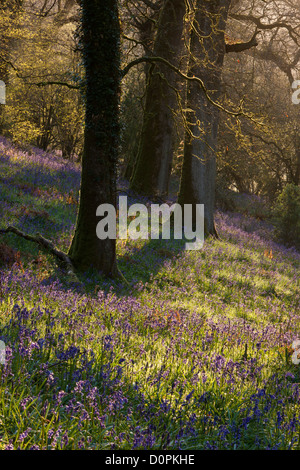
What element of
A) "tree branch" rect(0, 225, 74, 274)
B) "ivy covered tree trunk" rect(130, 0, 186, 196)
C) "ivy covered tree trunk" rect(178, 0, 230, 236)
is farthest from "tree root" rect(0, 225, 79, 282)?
"ivy covered tree trunk" rect(130, 0, 186, 196)

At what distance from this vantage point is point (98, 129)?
732cm

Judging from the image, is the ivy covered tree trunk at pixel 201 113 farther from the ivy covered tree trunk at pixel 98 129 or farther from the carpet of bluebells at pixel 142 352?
the ivy covered tree trunk at pixel 98 129

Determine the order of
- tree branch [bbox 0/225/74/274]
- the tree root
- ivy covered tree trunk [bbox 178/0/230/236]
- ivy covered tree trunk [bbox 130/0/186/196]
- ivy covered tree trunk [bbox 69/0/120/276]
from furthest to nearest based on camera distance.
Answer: ivy covered tree trunk [bbox 130/0/186/196] < ivy covered tree trunk [bbox 178/0/230/236] < tree branch [bbox 0/225/74/274] < the tree root < ivy covered tree trunk [bbox 69/0/120/276]

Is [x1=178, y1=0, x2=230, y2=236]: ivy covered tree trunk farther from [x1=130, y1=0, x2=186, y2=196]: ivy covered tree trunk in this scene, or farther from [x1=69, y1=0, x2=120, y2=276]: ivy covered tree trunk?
[x1=69, y1=0, x2=120, y2=276]: ivy covered tree trunk

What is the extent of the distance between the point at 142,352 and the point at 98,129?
4201mm

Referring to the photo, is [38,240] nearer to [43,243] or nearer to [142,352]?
[43,243]

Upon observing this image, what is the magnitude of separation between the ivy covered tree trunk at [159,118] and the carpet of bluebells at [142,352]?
5.15m

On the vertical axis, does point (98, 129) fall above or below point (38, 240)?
above

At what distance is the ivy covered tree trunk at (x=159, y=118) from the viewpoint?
14.7m

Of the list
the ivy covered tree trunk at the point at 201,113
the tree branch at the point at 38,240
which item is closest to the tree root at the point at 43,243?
the tree branch at the point at 38,240

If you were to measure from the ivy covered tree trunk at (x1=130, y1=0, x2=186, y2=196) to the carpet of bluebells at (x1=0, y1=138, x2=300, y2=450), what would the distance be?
5.15m

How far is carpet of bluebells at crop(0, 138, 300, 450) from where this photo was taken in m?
3.16

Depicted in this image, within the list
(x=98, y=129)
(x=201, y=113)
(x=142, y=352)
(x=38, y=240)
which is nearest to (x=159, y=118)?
(x=201, y=113)
